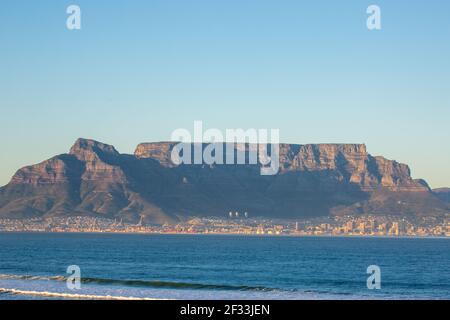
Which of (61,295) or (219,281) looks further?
(219,281)

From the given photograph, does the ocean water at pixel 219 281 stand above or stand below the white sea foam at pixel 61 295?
below

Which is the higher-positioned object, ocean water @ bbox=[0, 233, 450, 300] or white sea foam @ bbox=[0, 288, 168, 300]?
white sea foam @ bbox=[0, 288, 168, 300]

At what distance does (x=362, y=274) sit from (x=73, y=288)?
65.7 meters

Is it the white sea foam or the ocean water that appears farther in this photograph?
the ocean water

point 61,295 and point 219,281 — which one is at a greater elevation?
point 61,295

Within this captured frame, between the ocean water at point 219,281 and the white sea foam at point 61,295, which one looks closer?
the white sea foam at point 61,295
